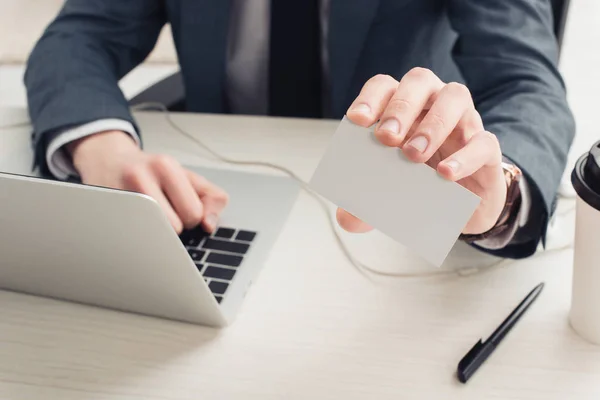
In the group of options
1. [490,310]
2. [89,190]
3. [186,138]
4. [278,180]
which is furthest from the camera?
[186,138]

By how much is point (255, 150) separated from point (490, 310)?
41 cm

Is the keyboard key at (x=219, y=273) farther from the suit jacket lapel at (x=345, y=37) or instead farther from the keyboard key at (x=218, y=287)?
the suit jacket lapel at (x=345, y=37)

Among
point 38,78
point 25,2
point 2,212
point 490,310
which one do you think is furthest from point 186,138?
point 25,2

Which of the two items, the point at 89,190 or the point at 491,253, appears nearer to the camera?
the point at 89,190

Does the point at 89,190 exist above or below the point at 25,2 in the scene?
above

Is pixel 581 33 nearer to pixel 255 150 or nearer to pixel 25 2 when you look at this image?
pixel 255 150

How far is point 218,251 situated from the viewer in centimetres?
64

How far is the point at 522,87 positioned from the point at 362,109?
0.35m

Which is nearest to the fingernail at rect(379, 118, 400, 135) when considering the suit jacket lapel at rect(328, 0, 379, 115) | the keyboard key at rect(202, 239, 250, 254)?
the keyboard key at rect(202, 239, 250, 254)

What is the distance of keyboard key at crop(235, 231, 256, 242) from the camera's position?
0.66 metres

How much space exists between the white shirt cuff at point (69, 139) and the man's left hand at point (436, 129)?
0.36m

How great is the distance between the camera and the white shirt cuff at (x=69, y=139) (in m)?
0.76

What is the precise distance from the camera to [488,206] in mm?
573

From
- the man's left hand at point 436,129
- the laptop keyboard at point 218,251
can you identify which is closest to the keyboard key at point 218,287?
the laptop keyboard at point 218,251
